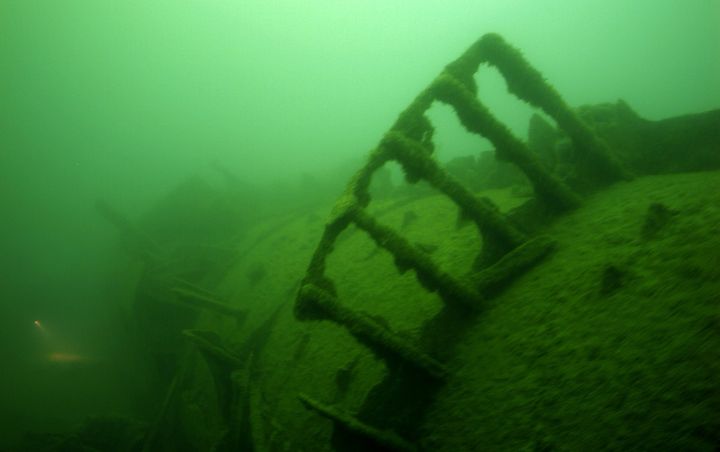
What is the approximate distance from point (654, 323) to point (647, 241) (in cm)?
77

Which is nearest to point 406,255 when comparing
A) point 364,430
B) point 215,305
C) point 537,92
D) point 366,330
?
point 366,330

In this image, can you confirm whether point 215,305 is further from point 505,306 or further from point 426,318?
point 505,306

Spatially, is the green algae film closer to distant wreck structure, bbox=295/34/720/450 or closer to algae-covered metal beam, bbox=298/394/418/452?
distant wreck structure, bbox=295/34/720/450

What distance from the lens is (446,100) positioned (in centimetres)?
362

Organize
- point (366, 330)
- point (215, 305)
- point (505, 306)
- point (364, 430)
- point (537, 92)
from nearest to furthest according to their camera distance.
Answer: point (364, 430) → point (366, 330) → point (505, 306) → point (537, 92) → point (215, 305)

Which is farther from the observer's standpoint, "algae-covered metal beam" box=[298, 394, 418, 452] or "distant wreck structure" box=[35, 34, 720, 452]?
"algae-covered metal beam" box=[298, 394, 418, 452]

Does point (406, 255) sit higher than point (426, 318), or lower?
higher

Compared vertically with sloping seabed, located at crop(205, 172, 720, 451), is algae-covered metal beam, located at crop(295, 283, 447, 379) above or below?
above

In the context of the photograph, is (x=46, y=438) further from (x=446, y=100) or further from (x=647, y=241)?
(x=647, y=241)

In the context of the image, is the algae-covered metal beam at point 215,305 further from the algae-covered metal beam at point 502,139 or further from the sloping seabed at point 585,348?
the algae-covered metal beam at point 502,139

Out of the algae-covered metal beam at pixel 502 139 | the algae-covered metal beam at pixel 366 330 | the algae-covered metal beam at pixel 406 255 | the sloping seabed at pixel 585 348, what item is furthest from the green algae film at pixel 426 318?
the algae-covered metal beam at pixel 406 255

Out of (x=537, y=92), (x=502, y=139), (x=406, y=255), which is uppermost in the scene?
(x=537, y=92)

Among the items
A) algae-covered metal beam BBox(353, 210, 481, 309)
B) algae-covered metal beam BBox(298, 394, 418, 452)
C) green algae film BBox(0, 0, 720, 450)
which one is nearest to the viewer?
green algae film BBox(0, 0, 720, 450)

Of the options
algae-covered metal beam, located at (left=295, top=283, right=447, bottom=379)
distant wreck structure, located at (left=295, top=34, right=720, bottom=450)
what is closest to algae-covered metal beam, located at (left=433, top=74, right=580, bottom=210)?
distant wreck structure, located at (left=295, top=34, right=720, bottom=450)
